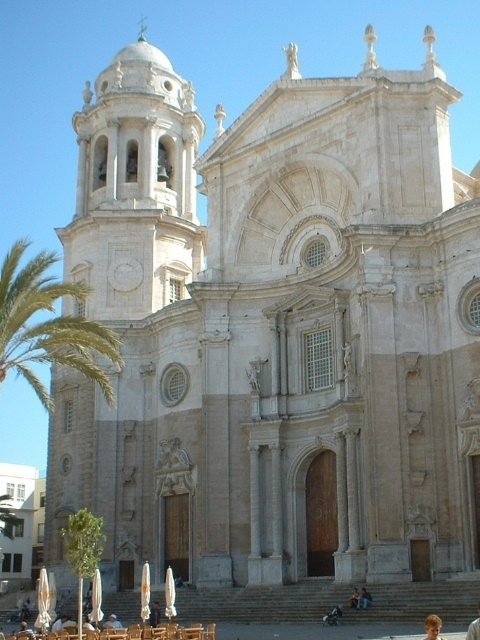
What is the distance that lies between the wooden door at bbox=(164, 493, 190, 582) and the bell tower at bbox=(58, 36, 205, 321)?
8.29 meters

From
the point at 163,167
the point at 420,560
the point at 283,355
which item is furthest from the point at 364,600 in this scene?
the point at 163,167

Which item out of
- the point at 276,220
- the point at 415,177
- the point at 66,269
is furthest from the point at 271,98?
the point at 66,269

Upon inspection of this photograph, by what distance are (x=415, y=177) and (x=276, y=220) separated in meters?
7.37

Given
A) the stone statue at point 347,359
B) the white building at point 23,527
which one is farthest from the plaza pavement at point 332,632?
the white building at point 23,527

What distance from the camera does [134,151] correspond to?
4578cm

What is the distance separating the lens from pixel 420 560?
100 ft

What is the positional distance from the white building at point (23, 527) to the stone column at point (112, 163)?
1045 inches

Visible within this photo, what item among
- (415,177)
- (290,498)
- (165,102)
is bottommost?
(290,498)

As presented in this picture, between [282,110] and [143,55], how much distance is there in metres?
11.0

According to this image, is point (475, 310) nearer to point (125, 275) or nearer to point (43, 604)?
point (43, 604)

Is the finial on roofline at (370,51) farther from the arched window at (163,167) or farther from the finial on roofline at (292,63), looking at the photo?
the arched window at (163,167)

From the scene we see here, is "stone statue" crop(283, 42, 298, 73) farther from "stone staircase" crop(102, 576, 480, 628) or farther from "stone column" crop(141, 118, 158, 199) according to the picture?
"stone staircase" crop(102, 576, 480, 628)

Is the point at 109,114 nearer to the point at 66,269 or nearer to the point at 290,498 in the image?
the point at 66,269

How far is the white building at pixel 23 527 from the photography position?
64.1 metres
